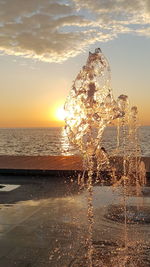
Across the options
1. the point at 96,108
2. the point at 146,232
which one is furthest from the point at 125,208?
the point at 96,108

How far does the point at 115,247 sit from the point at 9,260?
1927mm

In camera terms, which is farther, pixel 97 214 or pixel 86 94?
pixel 97 214

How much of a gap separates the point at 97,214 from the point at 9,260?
11.5ft

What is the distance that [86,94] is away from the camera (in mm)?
8969

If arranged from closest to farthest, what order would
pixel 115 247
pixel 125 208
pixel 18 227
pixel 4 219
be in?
pixel 115 247
pixel 18 227
pixel 4 219
pixel 125 208

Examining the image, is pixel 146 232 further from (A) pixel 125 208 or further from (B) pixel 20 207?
(B) pixel 20 207

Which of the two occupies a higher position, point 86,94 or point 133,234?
point 86,94

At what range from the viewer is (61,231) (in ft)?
27.1

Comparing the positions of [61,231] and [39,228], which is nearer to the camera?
[61,231]

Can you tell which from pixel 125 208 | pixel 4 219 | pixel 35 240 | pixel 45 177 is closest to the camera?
pixel 35 240

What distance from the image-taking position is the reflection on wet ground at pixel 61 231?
6723 millimetres

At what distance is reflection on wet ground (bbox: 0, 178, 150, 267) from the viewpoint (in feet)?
22.1

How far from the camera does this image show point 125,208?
10406mm

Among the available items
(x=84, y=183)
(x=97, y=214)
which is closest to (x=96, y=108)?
(x=97, y=214)
